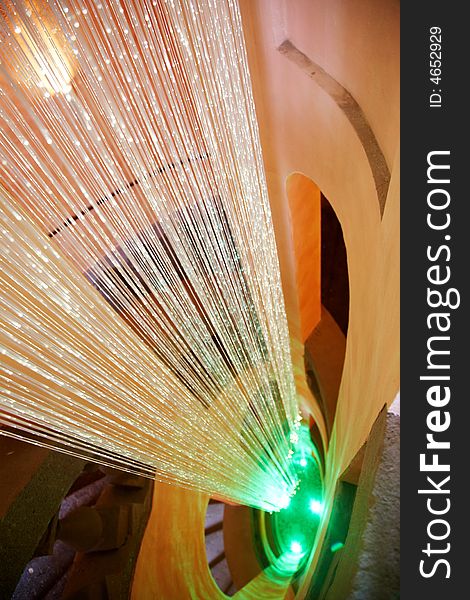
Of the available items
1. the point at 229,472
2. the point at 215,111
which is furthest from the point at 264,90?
the point at 229,472

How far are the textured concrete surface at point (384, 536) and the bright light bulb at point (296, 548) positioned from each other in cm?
438

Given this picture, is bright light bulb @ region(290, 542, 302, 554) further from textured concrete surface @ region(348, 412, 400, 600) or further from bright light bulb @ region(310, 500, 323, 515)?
textured concrete surface @ region(348, 412, 400, 600)

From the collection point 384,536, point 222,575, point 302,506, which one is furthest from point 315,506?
point 384,536

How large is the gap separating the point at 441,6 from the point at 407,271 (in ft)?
3.12

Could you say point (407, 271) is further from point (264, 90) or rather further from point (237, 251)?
point (264, 90)

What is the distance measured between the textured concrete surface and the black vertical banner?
43 millimetres

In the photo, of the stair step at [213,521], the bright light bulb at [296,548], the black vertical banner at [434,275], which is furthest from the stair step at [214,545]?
the black vertical banner at [434,275]

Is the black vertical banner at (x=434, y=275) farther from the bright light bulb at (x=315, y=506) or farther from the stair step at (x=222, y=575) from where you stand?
the stair step at (x=222, y=575)

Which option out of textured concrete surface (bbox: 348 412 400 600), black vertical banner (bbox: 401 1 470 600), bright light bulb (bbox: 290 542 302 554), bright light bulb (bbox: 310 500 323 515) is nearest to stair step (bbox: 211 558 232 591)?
bright light bulb (bbox: 290 542 302 554)

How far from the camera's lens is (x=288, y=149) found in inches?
148

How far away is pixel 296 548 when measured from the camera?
5.93m

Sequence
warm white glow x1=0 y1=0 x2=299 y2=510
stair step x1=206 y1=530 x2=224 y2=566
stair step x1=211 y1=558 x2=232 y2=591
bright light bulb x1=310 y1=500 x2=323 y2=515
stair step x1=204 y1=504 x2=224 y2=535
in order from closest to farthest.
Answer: warm white glow x1=0 y1=0 x2=299 y2=510 → bright light bulb x1=310 y1=500 x2=323 y2=515 → stair step x1=211 y1=558 x2=232 y2=591 → stair step x1=206 y1=530 x2=224 y2=566 → stair step x1=204 y1=504 x2=224 y2=535

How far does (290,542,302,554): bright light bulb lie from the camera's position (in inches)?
232

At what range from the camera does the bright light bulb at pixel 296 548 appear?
5891 mm
